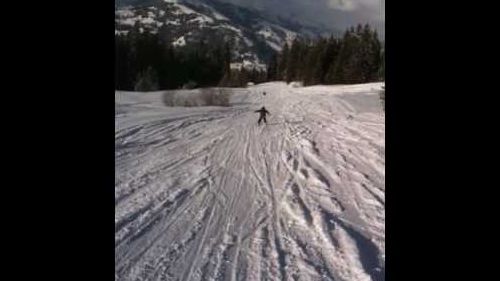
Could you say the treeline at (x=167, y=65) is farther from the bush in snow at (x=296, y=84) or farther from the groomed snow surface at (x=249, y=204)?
the bush in snow at (x=296, y=84)

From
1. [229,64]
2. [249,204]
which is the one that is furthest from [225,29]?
[249,204]

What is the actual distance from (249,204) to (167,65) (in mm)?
14629

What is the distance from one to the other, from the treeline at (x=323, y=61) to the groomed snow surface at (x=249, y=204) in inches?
458

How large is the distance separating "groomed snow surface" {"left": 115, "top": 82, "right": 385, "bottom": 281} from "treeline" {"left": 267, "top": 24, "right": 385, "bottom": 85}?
38.1 feet

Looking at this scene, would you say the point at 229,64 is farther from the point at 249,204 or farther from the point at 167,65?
the point at 249,204

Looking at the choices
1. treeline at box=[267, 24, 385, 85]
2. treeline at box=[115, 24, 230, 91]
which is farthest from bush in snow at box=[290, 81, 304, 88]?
treeline at box=[115, 24, 230, 91]

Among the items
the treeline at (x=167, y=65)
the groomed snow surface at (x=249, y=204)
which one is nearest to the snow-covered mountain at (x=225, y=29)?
the treeline at (x=167, y=65)

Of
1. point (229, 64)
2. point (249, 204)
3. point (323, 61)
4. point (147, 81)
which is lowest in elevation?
point (249, 204)

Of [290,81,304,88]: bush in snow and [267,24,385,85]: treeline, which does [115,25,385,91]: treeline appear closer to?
[267,24,385,85]: treeline

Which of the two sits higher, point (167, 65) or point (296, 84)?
point (167, 65)

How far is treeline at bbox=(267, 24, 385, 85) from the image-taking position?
23.4 metres

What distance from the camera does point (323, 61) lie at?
95.5ft
